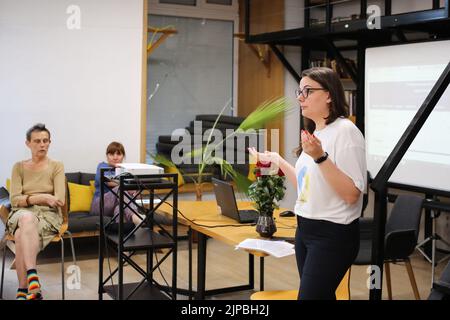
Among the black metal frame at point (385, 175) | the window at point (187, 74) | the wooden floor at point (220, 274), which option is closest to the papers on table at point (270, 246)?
the black metal frame at point (385, 175)

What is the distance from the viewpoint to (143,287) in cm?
416

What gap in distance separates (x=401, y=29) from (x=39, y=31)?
126 inches

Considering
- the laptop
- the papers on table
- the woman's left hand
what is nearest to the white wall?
the laptop

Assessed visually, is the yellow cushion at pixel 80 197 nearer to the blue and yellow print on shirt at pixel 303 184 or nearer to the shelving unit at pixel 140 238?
the shelving unit at pixel 140 238

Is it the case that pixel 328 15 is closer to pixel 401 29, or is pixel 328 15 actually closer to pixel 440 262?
pixel 401 29

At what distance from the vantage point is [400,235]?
4051 millimetres

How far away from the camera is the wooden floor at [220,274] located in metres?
4.70

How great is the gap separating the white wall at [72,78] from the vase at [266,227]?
3.02 meters

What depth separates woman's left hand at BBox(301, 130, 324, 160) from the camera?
2.22 meters

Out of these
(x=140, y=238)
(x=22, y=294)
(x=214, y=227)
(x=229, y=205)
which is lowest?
(x=22, y=294)

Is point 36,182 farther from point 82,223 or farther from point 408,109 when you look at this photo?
point 408,109

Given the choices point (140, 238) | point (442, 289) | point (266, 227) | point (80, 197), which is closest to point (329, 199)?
point (442, 289)

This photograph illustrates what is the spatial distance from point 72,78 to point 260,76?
94.7 inches
